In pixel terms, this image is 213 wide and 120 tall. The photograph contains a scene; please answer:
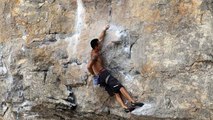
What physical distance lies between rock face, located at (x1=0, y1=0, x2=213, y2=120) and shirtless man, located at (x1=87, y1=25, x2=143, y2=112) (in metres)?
0.11

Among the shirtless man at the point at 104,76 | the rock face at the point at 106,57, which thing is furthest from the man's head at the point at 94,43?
the rock face at the point at 106,57

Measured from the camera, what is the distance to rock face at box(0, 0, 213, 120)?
6.34 m

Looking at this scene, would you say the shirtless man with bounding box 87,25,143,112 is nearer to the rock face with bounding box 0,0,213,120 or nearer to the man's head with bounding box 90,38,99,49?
the man's head with bounding box 90,38,99,49

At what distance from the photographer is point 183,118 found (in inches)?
251

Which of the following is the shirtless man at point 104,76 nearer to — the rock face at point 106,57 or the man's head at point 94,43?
the man's head at point 94,43

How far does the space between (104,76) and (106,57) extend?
1.23ft

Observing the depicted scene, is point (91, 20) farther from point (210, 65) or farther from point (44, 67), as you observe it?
point (210, 65)

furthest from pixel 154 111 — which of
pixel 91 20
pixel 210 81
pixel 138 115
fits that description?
pixel 91 20

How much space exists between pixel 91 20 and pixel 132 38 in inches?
33.7

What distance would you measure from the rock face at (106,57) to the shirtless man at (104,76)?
0.11 m

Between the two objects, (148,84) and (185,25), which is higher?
(185,25)

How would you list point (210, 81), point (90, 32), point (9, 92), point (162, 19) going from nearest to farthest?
1. point (210, 81)
2. point (162, 19)
3. point (90, 32)
4. point (9, 92)

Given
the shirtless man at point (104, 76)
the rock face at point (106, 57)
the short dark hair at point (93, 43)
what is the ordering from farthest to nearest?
the short dark hair at point (93, 43) → the shirtless man at point (104, 76) → the rock face at point (106, 57)

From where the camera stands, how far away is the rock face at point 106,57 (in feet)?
20.8
